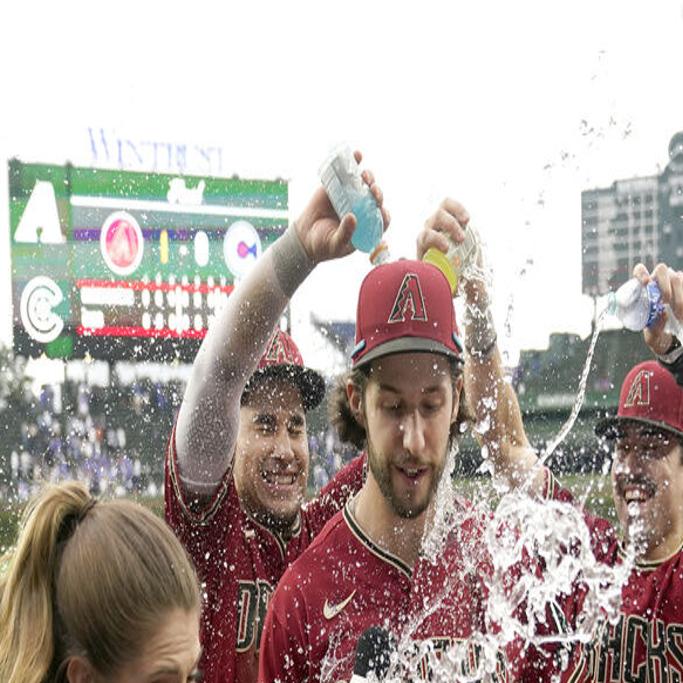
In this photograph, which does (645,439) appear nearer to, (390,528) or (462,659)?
(390,528)

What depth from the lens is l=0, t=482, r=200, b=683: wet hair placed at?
216 centimetres

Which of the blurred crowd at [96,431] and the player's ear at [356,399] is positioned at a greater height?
the player's ear at [356,399]

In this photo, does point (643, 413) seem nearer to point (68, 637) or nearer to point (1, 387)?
point (68, 637)

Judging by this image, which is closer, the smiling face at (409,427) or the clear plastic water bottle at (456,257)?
the smiling face at (409,427)

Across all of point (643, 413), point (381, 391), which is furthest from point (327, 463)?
point (381, 391)

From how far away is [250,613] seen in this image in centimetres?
363

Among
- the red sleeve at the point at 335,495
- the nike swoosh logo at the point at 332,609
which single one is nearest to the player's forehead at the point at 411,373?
the nike swoosh logo at the point at 332,609

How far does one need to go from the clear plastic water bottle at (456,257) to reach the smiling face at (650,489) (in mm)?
1057

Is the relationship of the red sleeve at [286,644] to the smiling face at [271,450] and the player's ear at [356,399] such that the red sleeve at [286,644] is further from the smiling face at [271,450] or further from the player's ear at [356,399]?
the smiling face at [271,450]

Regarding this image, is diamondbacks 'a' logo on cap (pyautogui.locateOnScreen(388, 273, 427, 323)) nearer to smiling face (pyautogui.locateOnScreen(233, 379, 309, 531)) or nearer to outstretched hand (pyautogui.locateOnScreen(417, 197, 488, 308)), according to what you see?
outstretched hand (pyautogui.locateOnScreen(417, 197, 488, 308))

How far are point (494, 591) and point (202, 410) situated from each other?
0.79m

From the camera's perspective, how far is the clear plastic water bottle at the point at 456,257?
3344 millimetres

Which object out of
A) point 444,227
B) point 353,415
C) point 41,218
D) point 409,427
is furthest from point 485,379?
point 41,218

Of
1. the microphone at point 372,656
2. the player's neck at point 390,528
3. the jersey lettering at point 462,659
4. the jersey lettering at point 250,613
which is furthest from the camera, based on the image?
the jersey lettering at point 250,613
